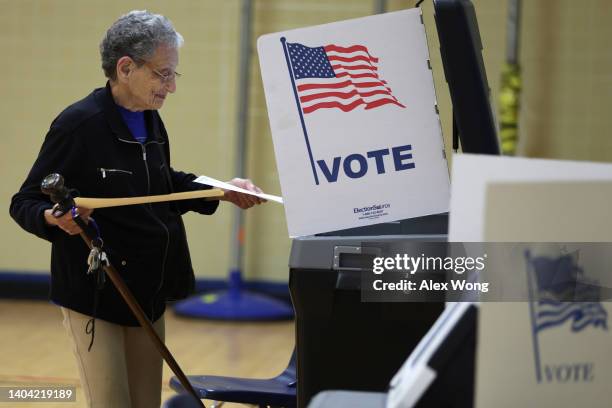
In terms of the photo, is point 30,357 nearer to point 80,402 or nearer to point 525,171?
point 80,402

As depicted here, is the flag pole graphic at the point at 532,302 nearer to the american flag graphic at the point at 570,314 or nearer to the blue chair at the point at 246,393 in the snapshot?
the american flag graphic at the point at 570,314

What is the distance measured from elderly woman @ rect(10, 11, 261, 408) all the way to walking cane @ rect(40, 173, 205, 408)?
0.09 m

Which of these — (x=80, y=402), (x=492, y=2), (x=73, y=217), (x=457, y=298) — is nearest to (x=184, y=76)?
(x=492, y=2)

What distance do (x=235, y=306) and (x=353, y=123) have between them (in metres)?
3.88

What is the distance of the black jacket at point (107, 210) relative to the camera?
220 cm

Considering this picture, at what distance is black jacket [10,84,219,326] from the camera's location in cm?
220

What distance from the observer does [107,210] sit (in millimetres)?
2258

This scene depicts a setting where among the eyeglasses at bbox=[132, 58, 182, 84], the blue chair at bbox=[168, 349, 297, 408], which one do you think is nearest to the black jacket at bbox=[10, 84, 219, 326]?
the eyeglasses at bbox=[132, 58, 182, 84]

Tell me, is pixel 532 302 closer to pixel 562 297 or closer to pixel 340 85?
pixel 562 297

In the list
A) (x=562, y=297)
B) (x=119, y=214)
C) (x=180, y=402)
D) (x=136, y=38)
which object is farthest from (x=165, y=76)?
(x=562, y=297)

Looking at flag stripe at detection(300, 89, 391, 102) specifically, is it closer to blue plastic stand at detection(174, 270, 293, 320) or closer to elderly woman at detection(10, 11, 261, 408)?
elderly woman at detection(10, 11, 261, 408)

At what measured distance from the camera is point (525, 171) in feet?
3.62

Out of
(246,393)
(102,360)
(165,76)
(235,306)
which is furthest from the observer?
(235,306)

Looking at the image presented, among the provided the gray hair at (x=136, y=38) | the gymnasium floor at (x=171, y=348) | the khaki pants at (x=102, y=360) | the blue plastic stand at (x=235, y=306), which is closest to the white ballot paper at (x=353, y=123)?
the gray hair at (x=136, y=38)
